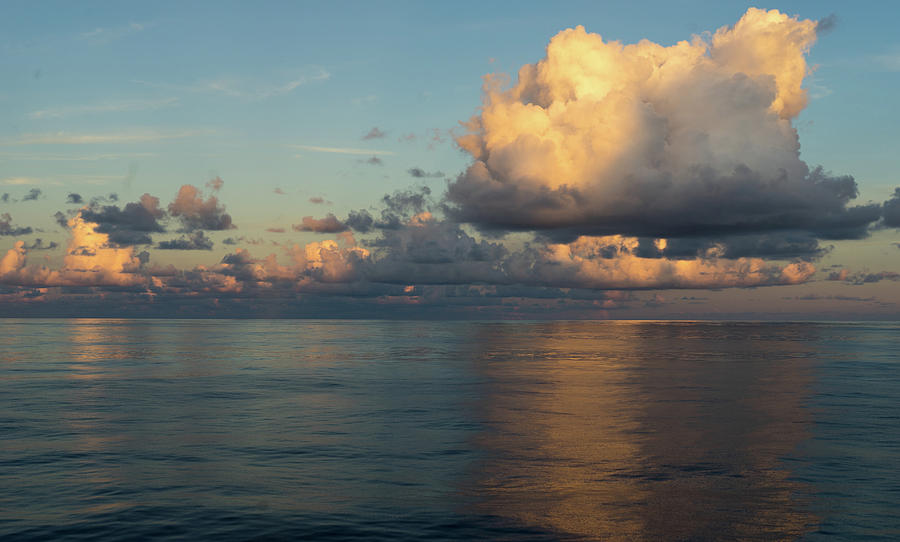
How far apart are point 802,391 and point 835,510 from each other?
3849cm

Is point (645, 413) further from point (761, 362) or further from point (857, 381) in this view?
point (761, 362)

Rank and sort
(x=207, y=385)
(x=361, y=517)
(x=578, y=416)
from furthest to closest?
(x=207, y=385) → (x=578, y=416) → (x=361, y=517)

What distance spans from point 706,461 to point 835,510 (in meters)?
7.25

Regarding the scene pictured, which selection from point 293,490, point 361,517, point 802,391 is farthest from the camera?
point 802,391

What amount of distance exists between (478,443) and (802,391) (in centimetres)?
3498

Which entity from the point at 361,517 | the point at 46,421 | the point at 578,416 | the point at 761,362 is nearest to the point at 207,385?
the point at 46,421

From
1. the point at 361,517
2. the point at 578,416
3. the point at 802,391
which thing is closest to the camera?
the point at 361,517

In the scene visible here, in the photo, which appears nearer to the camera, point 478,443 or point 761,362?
point 478,443

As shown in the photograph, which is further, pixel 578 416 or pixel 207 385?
pixel 207 385

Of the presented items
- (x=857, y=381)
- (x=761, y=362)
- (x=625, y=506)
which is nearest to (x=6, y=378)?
(x=625, y=506)

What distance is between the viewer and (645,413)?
143 feet

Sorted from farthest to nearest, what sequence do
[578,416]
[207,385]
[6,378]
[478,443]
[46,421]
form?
[6,378], [207,385], [578,416], [46,421], [478,443]

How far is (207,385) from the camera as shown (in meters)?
60.8

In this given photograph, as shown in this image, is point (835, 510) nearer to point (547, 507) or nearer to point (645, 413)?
point (547, 507)
